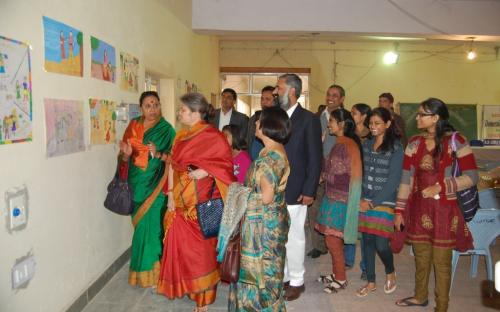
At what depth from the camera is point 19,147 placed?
2.17 m

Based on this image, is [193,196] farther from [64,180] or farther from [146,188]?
[64,180]

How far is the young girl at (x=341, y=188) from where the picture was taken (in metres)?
3.17

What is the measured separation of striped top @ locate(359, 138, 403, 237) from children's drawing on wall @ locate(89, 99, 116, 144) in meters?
2.05

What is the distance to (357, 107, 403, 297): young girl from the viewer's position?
3.11 meters

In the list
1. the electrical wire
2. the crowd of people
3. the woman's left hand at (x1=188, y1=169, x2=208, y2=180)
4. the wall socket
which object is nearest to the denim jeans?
the crowd of people

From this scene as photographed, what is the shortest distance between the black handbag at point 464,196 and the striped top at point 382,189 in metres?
0.43

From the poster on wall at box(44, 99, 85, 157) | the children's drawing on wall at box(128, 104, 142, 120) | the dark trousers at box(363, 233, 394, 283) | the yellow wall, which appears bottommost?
the dark trousers at box(363, 233, 394, 283)

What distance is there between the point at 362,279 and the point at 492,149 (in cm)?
765

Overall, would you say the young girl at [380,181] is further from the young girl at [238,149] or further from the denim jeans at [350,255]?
the young girl at [238,149]

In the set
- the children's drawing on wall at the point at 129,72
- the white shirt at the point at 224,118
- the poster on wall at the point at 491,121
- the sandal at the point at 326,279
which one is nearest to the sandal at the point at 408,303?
the sandal at the point at 326,279

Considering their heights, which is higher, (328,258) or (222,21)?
(222,21)

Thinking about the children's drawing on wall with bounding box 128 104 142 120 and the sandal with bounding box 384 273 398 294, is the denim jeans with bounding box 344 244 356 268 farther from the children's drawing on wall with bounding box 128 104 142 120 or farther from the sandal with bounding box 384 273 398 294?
the children's drawing on wall with bounding box 128 104 142 120

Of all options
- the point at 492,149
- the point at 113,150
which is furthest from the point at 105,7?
the point at 492,149

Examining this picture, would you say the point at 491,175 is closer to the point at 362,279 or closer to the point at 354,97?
the point at 362,279
